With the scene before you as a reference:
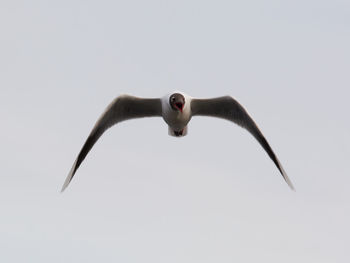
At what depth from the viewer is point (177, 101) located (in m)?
29.3

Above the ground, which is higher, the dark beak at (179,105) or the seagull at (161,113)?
the dark beak at (179,105)

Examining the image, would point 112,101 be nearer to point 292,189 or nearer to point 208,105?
point 208,105

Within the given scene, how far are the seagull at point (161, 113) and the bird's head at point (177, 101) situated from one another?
60 centimetres

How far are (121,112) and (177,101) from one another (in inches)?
115

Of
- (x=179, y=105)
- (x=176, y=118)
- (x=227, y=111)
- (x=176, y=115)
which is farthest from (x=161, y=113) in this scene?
(x=227, y=111)

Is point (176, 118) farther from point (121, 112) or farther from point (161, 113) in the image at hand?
point (121, 112)

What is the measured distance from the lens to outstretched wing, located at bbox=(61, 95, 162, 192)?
3103cm

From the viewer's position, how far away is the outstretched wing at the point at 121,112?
31.0 meters

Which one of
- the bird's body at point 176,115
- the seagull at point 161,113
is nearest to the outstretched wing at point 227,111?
the seagull at point 161,113

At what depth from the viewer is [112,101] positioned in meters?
31.0

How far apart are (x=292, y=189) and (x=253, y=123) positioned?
8.84 ft

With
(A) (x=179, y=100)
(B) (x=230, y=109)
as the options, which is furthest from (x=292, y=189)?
(A) (x=179, y=100)

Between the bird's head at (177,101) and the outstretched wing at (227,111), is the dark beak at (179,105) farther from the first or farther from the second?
the outstretched wing at (227,111)

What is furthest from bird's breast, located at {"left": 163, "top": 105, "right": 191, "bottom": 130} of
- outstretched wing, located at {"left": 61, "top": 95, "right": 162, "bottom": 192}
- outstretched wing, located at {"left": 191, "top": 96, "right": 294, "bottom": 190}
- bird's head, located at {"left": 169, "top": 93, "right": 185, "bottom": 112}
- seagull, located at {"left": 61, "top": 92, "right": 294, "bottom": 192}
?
outstretched wing, located at {"left": 61, "top": 95, "right": 162, "bottom": 192}
